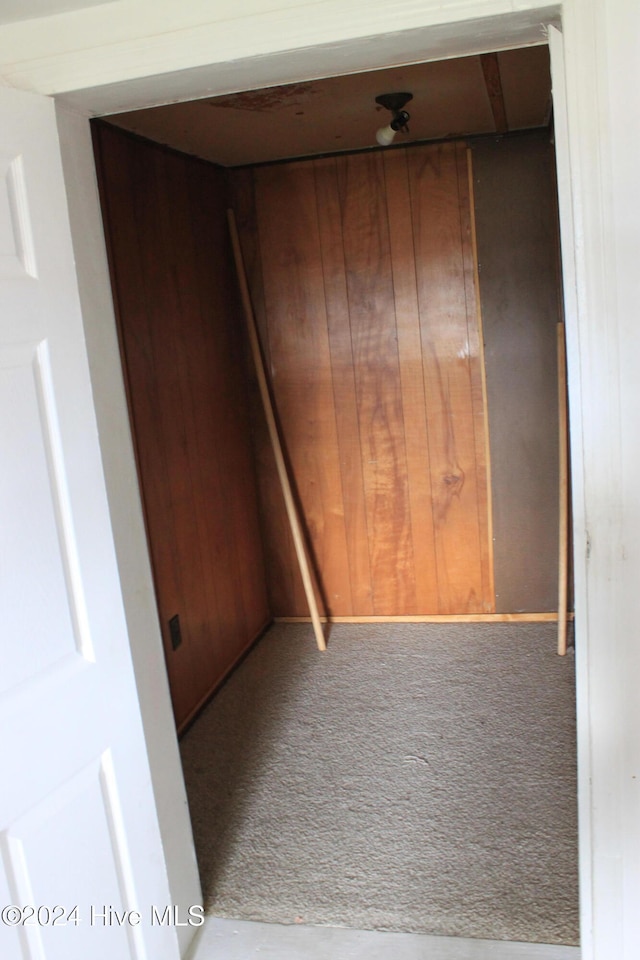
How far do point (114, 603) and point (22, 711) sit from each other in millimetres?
281

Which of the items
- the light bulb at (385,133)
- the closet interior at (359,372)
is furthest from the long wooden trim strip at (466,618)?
the light bulb at (385,133)

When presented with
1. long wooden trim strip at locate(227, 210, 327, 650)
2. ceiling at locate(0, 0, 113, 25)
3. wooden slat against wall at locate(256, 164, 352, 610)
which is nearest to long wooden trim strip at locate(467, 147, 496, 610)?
wooden slat against wall at locate(256, 164, 352, 610)

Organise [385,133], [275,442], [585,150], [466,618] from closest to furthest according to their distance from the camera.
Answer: [585,150] < [385,133] < [275,442] < [466,618]

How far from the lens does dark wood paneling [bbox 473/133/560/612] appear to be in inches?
125

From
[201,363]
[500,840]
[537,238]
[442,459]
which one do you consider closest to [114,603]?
[500,840]

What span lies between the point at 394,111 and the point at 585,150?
1.47 meters

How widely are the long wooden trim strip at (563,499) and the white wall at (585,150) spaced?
5.64 ft

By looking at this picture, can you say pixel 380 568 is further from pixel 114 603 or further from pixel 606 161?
pixel 606 161

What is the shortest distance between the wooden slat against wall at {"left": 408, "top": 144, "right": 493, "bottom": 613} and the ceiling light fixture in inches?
18.9

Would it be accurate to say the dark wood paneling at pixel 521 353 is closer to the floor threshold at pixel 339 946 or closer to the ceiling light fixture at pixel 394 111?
the ceiling light fixture at pixel 394 111

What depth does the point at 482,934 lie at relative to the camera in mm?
1792

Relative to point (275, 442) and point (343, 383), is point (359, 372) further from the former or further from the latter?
point (275, 442)

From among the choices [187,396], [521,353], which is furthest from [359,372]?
[187,396]

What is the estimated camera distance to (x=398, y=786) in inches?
93.8
